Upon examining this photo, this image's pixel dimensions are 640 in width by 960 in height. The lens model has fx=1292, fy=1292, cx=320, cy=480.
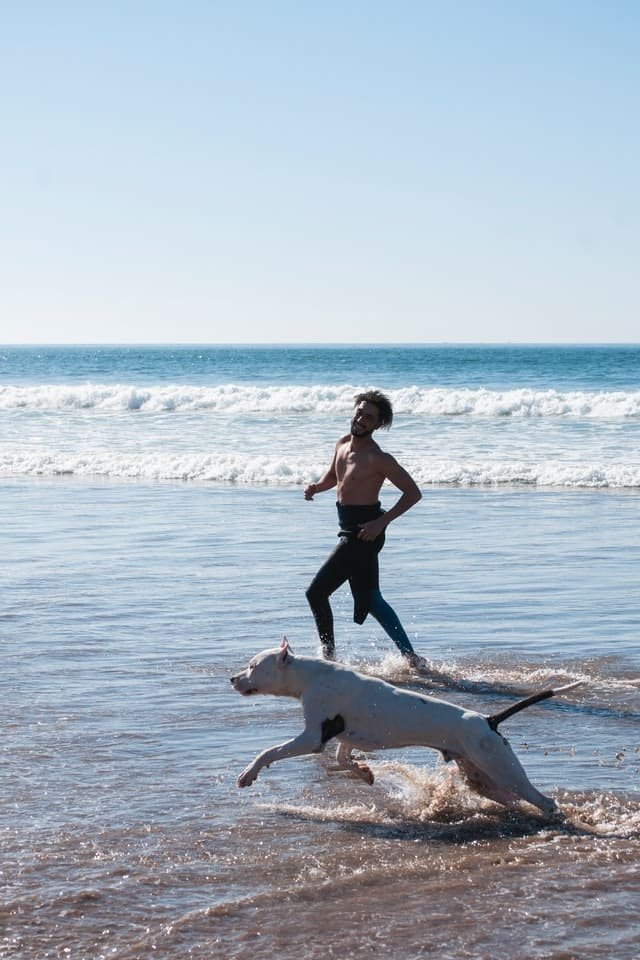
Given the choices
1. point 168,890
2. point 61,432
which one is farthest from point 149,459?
point 168,890

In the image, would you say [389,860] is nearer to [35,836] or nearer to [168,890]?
[168,890]

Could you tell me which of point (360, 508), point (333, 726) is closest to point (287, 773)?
point (333, 726)

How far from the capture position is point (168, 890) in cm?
506

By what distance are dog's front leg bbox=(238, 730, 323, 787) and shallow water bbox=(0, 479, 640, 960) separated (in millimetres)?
222

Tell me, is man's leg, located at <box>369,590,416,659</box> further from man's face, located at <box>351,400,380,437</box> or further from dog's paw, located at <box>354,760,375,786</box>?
dog's paw, located at <box>354,760,375,786</box>

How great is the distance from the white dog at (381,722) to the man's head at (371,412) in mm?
2392

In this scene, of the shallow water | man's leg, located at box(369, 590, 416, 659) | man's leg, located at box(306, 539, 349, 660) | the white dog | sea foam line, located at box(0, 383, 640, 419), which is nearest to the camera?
the shallow water

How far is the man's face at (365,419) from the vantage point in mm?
8211

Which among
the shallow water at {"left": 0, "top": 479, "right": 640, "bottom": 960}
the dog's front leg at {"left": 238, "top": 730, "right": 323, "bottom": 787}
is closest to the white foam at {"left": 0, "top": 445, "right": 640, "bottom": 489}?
the shallow water at {"left": 0, "top": 479, "right": 640, "bottom": 960}

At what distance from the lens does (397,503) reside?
817cm

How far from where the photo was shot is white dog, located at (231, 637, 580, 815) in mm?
5824

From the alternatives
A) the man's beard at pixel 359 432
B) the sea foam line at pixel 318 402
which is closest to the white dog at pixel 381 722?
the man's beard at pixel 359 432

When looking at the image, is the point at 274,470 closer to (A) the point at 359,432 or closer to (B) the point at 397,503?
(A) the point at 359,432

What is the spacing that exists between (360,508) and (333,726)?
2.51 metres
